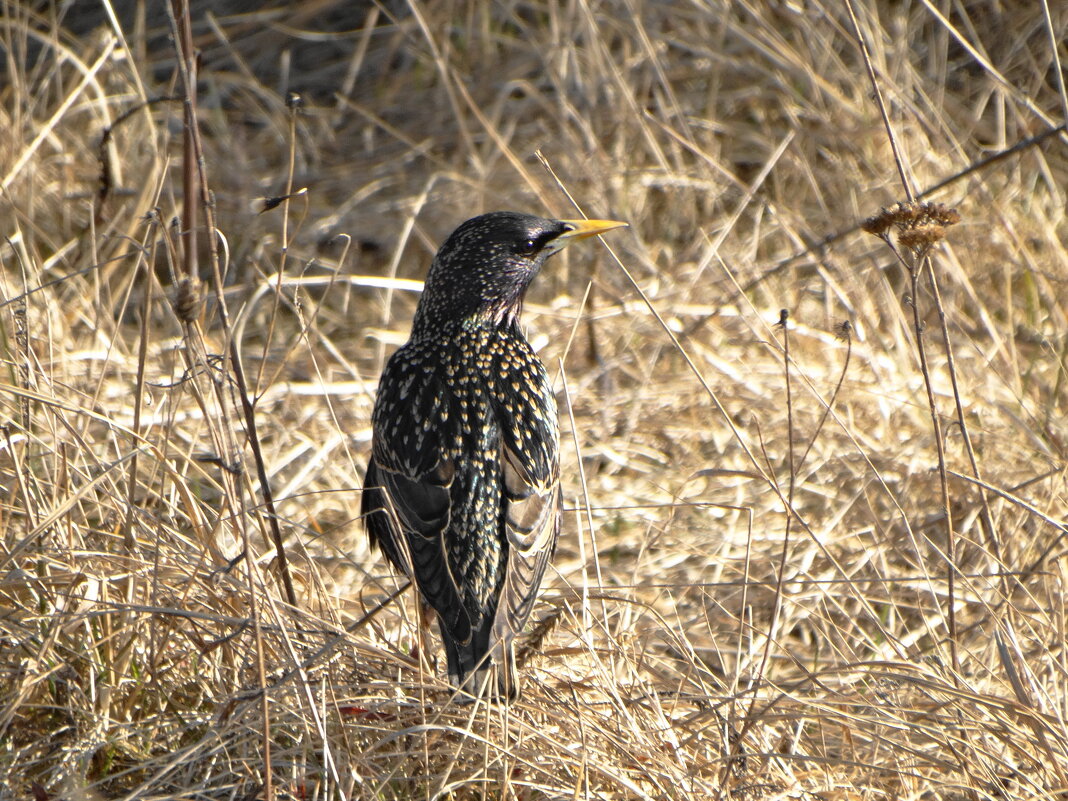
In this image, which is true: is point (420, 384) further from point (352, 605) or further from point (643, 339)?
point (643, 339)

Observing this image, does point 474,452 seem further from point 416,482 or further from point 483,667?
point 483,667

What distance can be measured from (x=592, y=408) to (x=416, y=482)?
213 cm

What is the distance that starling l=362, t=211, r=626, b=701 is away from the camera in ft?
11.1

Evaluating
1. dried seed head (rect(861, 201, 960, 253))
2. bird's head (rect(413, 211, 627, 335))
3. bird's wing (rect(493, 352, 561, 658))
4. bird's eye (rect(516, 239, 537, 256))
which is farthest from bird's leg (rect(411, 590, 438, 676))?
dried seed head (rect(861, 201, 960, 253))

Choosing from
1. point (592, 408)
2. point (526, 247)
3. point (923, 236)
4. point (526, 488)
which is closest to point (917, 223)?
point (923, 236)

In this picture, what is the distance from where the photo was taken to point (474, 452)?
11.9 ft

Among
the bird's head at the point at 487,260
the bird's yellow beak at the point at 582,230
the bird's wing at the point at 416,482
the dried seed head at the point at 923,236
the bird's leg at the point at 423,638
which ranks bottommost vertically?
the bird's leg at the point at 423,638

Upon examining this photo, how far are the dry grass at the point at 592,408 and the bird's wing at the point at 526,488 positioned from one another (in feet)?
0.43

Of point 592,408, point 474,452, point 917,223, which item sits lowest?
A: point 592,408

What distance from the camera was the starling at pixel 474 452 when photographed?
11.1ft

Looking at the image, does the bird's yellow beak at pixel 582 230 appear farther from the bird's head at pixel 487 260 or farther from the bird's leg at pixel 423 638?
the bird's leg at pixel 423 638

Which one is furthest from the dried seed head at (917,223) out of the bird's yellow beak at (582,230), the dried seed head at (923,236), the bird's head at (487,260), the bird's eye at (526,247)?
the bird's eye at (526,247)

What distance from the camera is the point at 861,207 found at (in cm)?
622

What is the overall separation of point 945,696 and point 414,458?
1.49 metres
